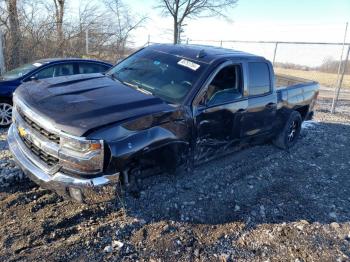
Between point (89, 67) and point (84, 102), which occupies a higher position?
point (84, 102)

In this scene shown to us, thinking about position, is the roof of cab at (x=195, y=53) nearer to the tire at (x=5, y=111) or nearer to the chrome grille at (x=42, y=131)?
the chrome grille at (x=42, y=131)

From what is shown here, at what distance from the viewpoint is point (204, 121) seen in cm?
397

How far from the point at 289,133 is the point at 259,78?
1967 mm

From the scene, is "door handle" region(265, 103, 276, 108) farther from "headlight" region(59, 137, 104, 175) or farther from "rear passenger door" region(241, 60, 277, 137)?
"headlight" region(59, 137, 104, 175)

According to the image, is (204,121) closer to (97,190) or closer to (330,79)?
(97,190)

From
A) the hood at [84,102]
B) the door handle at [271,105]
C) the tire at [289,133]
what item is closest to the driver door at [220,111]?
the hood at [84,102]

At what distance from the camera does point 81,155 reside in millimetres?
2904

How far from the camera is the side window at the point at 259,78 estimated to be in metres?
4.84

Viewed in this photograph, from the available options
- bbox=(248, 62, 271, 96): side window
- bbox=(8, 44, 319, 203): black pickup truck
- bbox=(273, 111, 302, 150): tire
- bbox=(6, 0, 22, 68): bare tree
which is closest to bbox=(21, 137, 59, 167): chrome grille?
→ bbox=(8, 44, 319, 203): black pickup truck

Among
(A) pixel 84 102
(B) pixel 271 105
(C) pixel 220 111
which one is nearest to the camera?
(A) pixel 84 102

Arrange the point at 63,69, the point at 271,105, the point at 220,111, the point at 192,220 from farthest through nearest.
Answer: the point at 63,69
the point at 271,105
the point at 220,111
the point at 192,220

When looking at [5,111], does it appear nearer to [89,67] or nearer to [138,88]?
[89,67]

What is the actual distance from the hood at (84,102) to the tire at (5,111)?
10.2 feet

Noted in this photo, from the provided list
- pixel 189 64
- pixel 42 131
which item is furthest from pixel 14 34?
pixel 42 131
